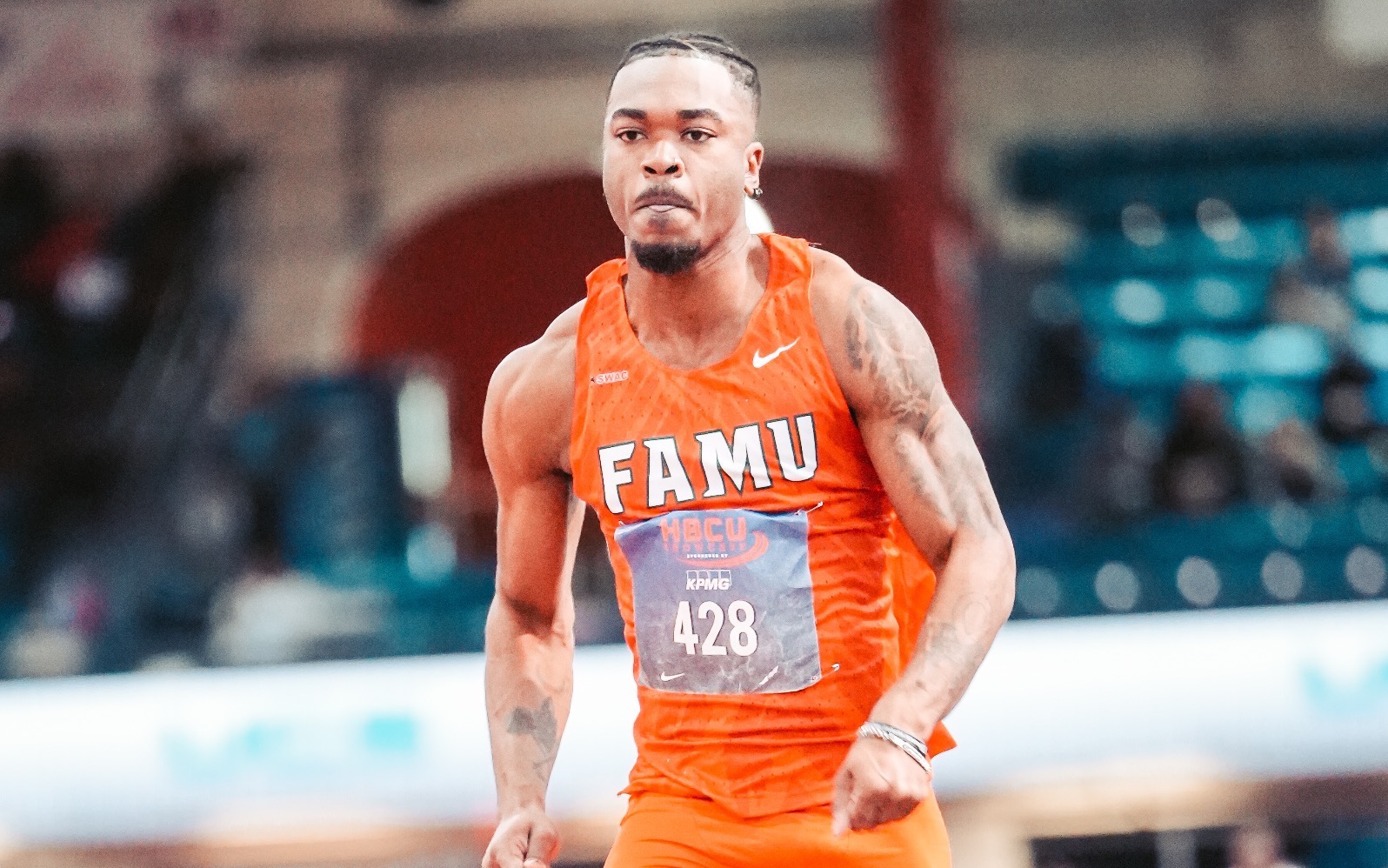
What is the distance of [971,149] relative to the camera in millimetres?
10875

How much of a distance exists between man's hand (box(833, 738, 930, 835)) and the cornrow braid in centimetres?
87

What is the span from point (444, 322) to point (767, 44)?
2.73 metres

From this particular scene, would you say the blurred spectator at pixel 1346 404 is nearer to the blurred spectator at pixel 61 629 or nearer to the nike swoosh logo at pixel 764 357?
the blurred spectator at pixel 61 629

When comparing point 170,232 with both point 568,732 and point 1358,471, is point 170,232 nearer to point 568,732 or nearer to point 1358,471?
point 568,732

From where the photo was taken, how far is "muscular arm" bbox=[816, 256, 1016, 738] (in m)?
2.13

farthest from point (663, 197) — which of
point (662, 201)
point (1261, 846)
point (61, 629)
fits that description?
point (61, 629)

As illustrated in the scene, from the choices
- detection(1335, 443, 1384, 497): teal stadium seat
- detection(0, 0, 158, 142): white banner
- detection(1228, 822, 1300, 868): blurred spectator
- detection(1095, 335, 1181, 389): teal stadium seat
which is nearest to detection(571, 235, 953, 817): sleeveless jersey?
detection(1228, 822, 1300, 868): blurred spectator

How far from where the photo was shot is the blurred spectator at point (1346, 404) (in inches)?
314

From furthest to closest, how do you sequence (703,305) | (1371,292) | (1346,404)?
1. (1371,292)
2. (1346,404)
3. (703,305)

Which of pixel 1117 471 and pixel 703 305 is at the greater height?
pixel 1117 471

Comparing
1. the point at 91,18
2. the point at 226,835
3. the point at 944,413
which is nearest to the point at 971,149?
the point at 91,18

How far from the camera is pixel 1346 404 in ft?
26.2

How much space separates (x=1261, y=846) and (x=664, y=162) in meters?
4.28

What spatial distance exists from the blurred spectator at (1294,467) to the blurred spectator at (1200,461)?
16 cm
